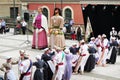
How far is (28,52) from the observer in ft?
61.0

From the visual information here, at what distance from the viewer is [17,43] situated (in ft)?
71.1

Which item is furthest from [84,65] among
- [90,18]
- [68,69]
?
[90,18]

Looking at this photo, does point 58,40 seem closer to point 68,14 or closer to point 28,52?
point 28,52

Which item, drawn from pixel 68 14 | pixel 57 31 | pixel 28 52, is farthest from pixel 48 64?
pixel 68 14

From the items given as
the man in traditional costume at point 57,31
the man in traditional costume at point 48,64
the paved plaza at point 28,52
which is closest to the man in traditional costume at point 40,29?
the paved plaza at point 28,52

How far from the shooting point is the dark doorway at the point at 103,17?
21031 millimetres

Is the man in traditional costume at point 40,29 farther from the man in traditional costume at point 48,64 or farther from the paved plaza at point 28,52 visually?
the man in traditional costume at point 48,64

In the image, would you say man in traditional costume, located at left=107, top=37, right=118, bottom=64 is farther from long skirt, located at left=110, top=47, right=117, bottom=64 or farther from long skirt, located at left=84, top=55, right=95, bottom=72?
long skirt, located at left=84, top=55, right=95, bottom=72

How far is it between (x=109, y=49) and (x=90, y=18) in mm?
5408

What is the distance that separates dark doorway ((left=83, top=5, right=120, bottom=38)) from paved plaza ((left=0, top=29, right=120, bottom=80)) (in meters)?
1.96

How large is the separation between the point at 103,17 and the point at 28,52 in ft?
17.3

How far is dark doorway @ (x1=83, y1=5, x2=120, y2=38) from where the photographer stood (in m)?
21.0

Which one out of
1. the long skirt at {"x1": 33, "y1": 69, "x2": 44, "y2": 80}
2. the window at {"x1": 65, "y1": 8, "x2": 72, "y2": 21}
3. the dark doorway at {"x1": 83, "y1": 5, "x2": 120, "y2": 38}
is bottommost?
the long skirt at {"x1": 33, "y1": 69, "x2": 44, "y2": 80}

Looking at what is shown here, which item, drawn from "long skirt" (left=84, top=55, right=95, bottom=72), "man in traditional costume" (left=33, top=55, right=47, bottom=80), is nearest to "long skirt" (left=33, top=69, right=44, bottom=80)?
"man in traditional costume" (left=33, top=55, right=47, bottom=80)
